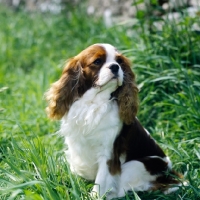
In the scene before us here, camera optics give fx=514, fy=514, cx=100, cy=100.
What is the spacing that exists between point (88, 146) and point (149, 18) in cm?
232

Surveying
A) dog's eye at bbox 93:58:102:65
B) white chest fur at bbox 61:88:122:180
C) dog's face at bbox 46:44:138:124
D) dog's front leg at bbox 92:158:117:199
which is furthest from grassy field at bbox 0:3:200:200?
dog's eye at bbox 93:58:102:65

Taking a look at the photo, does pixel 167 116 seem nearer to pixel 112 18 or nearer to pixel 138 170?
pixel 138 170

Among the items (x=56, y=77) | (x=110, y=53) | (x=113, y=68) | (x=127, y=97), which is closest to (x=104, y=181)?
(x=127, y=97)

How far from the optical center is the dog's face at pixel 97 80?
3721 millimetres

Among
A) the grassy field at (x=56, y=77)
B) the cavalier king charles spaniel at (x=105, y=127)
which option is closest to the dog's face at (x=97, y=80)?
the cavalier king charles spaniel at (x=105, y=127)

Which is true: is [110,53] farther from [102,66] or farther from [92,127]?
[92,127]

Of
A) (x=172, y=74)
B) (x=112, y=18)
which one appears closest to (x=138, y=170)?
(x=172, y=74)

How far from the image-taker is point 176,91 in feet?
17.4

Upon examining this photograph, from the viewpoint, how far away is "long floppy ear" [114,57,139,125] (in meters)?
3.84

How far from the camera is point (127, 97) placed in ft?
12.7

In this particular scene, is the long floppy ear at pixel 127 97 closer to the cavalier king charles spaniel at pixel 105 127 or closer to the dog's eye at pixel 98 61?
the cavalier king charles spaniel at pixel 105 127

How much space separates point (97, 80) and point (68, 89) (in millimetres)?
275

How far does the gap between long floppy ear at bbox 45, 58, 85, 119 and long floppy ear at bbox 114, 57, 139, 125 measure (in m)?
0.30

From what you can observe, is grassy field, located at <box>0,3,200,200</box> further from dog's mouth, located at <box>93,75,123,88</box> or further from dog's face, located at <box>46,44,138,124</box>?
dog's mouth, located at <box>93,75,123,88</box>
